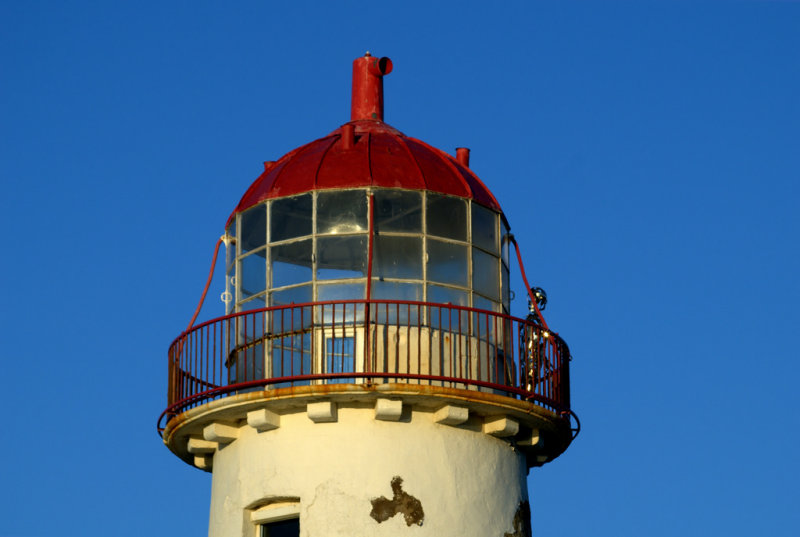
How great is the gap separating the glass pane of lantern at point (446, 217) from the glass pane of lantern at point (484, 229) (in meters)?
0.16

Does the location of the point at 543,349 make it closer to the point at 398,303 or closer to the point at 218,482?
the point at 398,303

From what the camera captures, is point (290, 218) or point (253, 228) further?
point (253, 228)

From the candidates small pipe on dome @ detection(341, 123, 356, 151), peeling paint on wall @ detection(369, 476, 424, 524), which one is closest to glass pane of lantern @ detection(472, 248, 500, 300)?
small pipe on dome @ detection(341, 123, 356, 151)

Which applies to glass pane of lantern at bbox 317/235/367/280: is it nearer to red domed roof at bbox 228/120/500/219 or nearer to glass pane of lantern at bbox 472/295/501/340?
red domed roof at bbox 228/120/500/219

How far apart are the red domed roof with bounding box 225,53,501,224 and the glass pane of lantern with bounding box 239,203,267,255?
0.37 feet

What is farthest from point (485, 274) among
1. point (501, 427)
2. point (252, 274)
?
point (252, 274)

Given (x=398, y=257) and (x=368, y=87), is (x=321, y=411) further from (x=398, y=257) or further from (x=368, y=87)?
(x=368, y=87)

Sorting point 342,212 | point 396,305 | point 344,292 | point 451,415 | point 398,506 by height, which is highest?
point 342,212

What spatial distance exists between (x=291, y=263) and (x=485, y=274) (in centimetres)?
235

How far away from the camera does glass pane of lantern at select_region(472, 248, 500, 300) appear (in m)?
21.2

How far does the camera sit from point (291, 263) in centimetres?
2098

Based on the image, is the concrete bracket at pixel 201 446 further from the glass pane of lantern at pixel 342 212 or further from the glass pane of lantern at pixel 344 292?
the glass pane of lantern at pixel 342 212

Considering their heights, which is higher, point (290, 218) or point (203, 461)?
point (290, 218)

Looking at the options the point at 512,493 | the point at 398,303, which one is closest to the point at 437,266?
the point at 398,303
